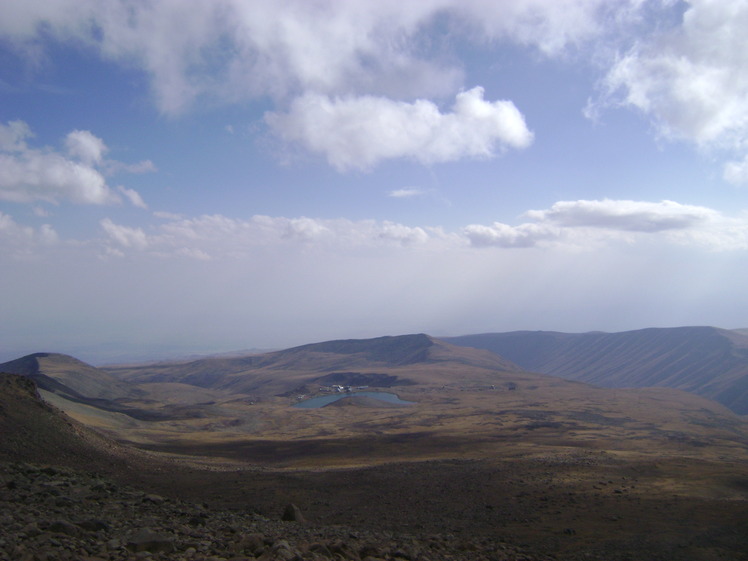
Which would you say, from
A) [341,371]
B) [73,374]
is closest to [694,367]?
[341,371]

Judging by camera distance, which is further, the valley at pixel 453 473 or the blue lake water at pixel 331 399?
the blue lake water at pixel 331 399

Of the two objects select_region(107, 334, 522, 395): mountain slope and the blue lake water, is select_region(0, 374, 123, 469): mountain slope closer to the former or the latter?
the blue lake water

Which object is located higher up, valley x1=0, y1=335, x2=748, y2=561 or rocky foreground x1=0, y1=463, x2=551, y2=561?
rocky foreground x1=0, y1=463, x2=551, y2=561

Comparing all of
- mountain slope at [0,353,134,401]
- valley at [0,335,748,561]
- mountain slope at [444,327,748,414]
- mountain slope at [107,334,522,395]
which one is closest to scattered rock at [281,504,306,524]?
valley at [0,335,748,561]

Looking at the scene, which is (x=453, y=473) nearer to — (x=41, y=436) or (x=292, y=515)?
(x=292, y=515)

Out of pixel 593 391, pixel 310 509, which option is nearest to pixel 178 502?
pixel 310 509

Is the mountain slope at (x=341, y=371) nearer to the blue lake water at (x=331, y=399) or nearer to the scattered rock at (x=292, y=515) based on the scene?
the blue lake water at (x=331, y=399)

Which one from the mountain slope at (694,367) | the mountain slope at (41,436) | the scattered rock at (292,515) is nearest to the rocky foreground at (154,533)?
the scattered rock at (292,515)

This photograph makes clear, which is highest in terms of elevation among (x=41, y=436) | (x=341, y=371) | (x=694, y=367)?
(x=41, y=436)

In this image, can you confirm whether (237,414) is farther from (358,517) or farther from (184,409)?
(358,517)
